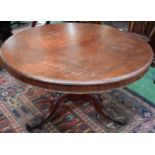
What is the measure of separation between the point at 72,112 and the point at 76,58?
698mm

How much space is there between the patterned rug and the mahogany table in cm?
9

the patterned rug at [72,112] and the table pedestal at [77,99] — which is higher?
the table pedestal at [77,99]

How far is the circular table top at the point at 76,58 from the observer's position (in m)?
1.01

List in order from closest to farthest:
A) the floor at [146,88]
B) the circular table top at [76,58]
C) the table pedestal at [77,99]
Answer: the circular table top at [76,58]
the table pedestal at [77,99]
the floor at [146,88]

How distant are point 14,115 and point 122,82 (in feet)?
3.51

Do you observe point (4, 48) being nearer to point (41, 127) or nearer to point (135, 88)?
point (41, 127)

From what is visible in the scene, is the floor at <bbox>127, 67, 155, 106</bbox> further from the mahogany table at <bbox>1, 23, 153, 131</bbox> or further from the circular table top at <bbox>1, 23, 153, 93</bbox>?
the circular table top at <bbox>1, 23, 153, 93</bbox>

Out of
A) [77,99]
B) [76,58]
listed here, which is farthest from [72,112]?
[76,58]

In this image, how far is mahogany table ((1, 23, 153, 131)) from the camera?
101 centimetres

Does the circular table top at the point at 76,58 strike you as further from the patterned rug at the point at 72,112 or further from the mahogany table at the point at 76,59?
the patterned rug at the point at 72,112

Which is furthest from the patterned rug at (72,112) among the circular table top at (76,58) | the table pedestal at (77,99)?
the circular table top at (76,58)

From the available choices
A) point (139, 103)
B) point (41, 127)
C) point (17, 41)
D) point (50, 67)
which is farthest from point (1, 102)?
point (139, 103)

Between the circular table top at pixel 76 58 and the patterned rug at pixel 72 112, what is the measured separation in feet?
2.07

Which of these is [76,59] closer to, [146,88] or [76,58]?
[76,58]
